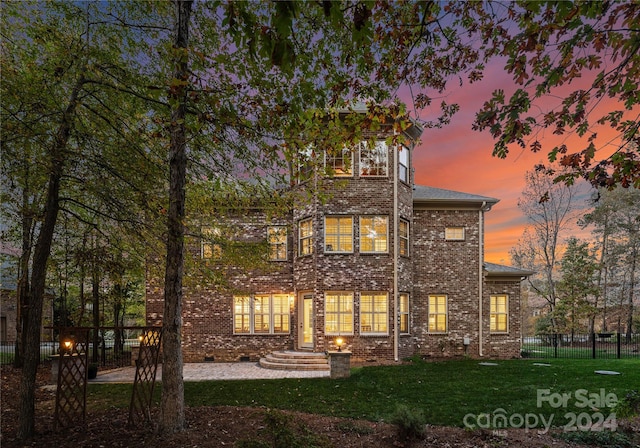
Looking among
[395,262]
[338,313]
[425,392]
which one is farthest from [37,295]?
[395,262]

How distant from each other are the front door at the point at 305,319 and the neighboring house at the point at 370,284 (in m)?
0.04

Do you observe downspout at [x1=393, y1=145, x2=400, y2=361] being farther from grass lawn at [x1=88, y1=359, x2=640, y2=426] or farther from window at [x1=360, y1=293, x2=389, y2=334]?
grass lawn at [x1=88, y1=359, x2=640, y2=426]

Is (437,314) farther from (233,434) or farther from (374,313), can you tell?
(233,434)

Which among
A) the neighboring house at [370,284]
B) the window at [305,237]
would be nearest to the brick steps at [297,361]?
the neighboring house at [370,284]

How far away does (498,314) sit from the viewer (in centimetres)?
1590

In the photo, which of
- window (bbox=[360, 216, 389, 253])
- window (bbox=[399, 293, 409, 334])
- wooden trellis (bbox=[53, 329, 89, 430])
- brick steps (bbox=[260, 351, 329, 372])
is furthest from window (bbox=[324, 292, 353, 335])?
wooden trellis (bbox=[53, 329, 89, 430])

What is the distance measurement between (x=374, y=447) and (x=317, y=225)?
8.88 meters

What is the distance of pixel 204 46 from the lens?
6539 mm

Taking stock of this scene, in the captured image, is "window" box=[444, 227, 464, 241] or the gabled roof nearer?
the gabled roof

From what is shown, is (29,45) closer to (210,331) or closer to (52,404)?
(52,404)

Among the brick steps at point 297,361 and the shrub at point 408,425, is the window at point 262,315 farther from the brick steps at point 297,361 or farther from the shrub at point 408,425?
the shrub at point 408,425

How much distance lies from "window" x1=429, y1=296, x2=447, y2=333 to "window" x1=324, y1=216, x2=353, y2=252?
15.1 feet

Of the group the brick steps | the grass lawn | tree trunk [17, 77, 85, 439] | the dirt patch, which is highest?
tree trunk [17, 77, 85, 439]

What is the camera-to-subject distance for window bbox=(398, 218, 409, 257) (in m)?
14.0
